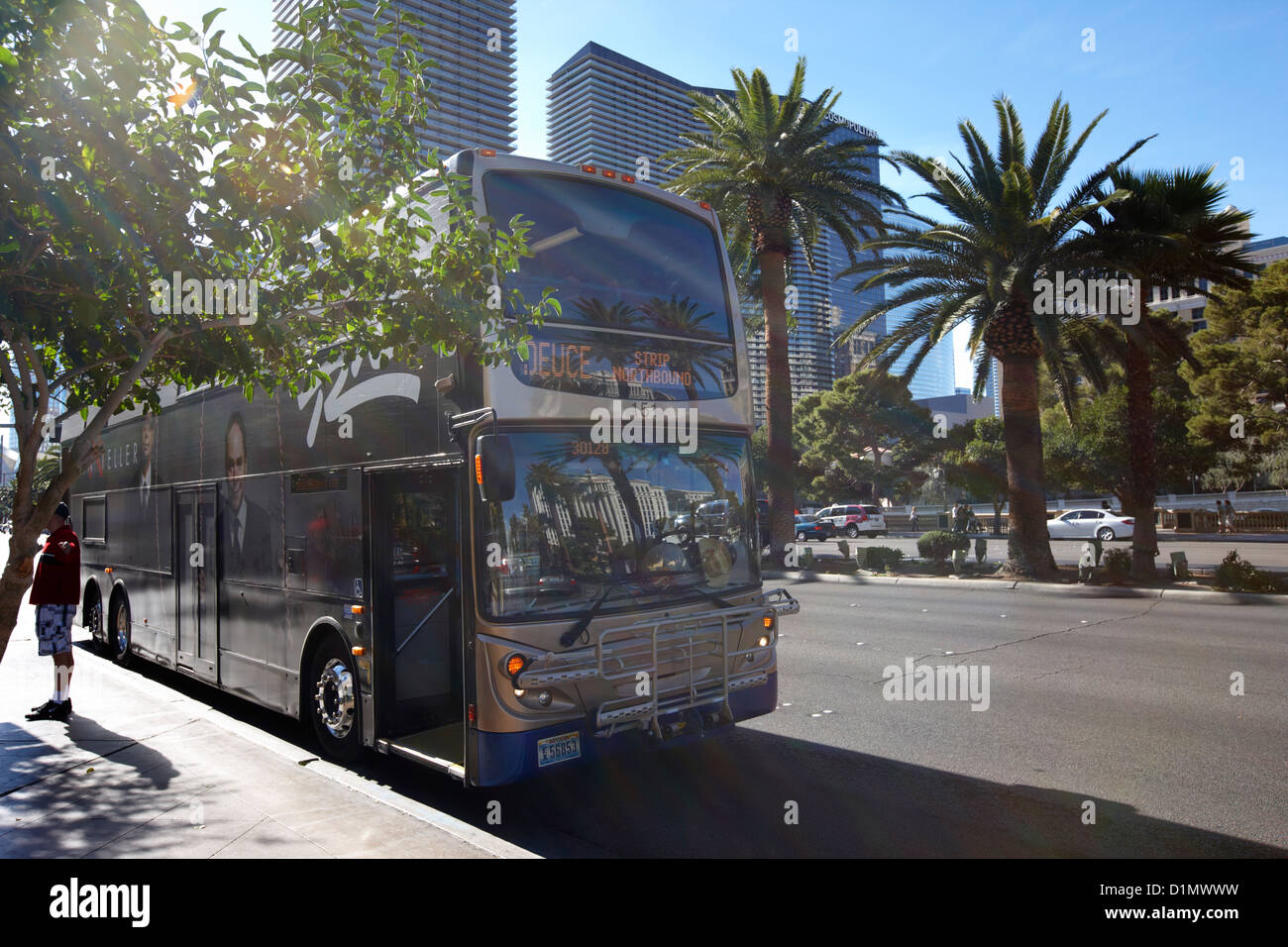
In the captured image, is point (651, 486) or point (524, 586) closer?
point (524, 586)

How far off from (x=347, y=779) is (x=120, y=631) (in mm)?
7557

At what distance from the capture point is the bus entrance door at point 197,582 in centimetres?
897

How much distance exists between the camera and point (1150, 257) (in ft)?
59.2

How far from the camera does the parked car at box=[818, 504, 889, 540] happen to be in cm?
4875

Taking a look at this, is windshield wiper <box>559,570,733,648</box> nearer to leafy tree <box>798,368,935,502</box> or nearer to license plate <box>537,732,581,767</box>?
license plate <box>537,732,581,767</box>

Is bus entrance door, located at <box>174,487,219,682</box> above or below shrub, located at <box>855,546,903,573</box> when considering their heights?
above

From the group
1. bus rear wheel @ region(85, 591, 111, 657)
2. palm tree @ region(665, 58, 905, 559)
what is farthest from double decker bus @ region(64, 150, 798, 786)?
palm tree @ region(665, 58, 905, 559)

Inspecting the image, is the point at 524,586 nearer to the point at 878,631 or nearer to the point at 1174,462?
the point at 878,631

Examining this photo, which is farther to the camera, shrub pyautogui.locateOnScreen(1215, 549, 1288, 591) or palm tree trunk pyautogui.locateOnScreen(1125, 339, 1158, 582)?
palm tree trunk pyautogui.locateOnScreen(1125, 339, 1158, 582)

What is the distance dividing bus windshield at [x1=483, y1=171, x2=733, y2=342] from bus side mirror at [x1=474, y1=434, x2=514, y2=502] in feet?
3.74

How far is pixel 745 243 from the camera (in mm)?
26344

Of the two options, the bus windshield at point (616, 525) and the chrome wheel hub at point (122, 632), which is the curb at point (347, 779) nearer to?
the bus windshield at point (616, 525)

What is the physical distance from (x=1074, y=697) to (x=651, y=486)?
17.0ft
